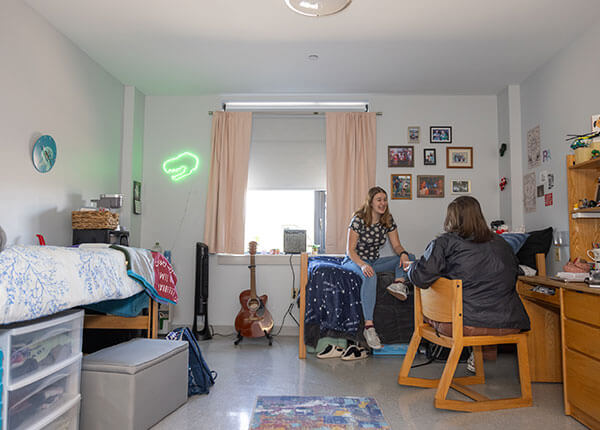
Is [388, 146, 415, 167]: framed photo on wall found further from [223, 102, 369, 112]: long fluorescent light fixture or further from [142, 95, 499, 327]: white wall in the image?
[223, 102, 369, 112]: long fluorescent light fixture

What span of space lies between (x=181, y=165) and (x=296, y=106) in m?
1.36

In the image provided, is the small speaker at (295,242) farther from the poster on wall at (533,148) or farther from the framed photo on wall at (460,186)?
the poster on wall at (533,148)

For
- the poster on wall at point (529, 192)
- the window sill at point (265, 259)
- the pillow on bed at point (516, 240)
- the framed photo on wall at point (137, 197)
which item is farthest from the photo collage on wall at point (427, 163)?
the framed photo on wall at point (137, 197)

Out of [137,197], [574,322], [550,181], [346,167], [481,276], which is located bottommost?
[574,322]

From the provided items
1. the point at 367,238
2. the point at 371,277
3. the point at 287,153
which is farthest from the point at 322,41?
the point at 371,277

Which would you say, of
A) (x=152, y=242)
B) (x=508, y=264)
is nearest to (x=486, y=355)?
(x=508, y=264)

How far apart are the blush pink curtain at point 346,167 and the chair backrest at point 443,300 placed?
1819 millimetres

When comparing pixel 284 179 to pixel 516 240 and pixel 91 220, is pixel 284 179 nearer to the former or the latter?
pixel 91 220

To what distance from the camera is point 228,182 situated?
445cm

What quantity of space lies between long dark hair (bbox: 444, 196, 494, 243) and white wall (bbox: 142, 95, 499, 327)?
199 cm

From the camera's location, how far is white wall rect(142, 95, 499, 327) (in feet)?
14.5

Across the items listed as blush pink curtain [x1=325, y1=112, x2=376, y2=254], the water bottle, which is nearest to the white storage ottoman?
the water bottle

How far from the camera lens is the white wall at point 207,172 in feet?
14.5

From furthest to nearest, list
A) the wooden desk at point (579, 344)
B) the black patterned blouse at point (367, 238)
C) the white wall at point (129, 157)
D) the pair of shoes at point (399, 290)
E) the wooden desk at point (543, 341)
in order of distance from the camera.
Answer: the white wall at point (129, 157) < the black patterned blouse at point (367, 238) < the pair of shoes at point (399, 290) < the wooden desk at point (543, 341) < the wooden desk at point (579, 344)
